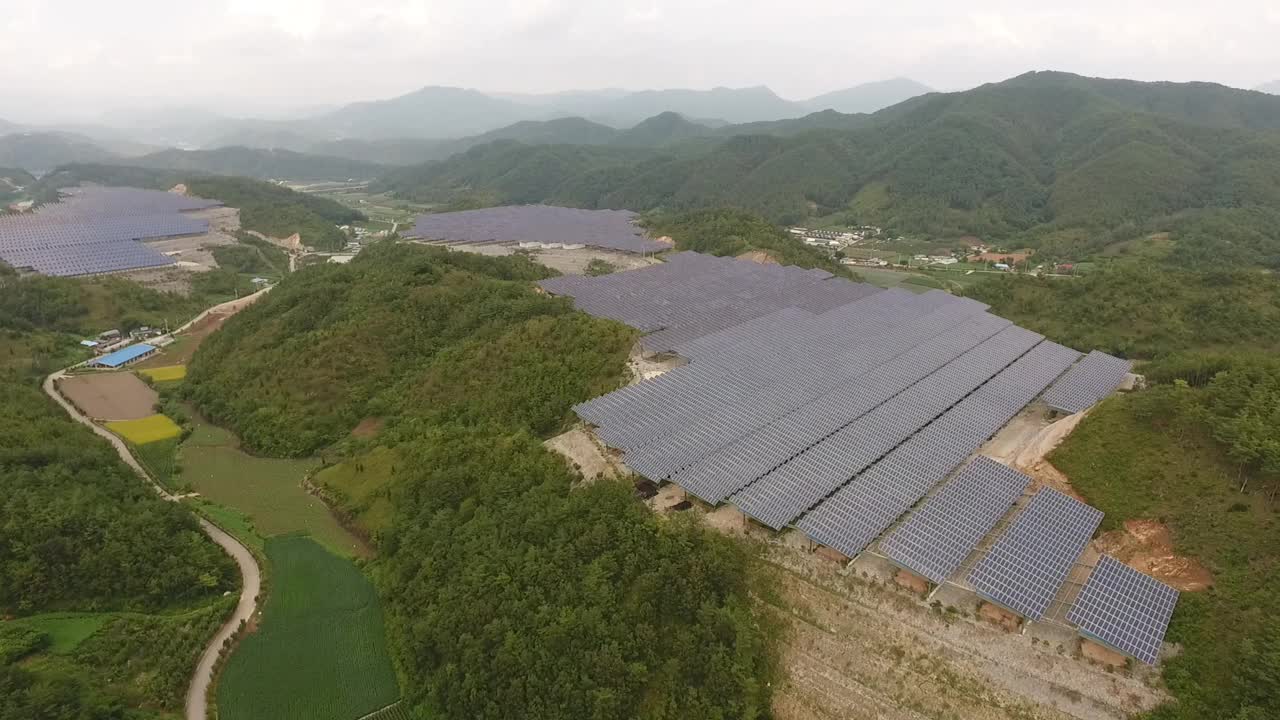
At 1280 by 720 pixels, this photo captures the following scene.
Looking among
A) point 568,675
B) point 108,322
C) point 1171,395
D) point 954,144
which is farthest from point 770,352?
point 954,144

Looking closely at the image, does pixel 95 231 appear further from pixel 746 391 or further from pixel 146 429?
pixel 746 391

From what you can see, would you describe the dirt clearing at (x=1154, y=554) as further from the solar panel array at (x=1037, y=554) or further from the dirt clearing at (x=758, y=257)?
the dirt clearing at (x=758, y=257)

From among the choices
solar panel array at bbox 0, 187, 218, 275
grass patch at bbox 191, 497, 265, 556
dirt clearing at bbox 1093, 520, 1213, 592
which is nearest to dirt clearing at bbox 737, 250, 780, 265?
dirt clearing at bbox 1093, 520, 1213, 592

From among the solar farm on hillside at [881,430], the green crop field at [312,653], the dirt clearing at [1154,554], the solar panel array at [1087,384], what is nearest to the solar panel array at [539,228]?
the solar farm on hillside at [881,430]

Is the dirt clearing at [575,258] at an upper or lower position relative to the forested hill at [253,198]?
lower

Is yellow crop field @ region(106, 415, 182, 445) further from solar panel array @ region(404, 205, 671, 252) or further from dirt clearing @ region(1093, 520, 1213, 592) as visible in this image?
dirt clearing @ region(1093, 520, 1213, 592)

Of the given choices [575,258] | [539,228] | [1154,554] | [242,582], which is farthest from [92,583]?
[539,228]
